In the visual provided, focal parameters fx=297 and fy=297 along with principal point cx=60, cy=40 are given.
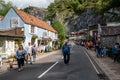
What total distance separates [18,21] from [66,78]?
32.6m

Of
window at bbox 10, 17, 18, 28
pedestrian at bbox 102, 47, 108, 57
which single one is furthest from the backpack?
window at bbox 10, 17, 18, 28

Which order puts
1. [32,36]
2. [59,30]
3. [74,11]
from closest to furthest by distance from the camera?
[32,36]
[59,30]
[74,11]

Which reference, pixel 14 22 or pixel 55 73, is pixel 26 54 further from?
pixel 14 22

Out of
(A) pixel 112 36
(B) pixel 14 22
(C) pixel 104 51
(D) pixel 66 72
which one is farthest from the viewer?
(B) pixel 14 22

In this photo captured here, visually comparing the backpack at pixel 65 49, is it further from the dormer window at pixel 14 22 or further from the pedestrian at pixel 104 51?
the dormer window at pixel 14 22

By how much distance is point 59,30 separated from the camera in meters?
86.4

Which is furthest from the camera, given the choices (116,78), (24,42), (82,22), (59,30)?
(82,22)

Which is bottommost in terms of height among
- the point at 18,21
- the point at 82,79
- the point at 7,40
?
the point at 82,79

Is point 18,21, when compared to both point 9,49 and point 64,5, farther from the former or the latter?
point 64,5

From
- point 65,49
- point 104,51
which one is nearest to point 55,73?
point 65,49

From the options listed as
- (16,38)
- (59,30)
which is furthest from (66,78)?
(59,30)

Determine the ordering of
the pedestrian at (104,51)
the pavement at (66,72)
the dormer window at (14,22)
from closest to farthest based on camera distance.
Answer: the pavement at (66,72)
the pedestrian at (104,51)
the dormer window at (14,22)

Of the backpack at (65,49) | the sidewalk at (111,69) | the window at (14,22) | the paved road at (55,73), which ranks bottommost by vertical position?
the paved road at (55,73)

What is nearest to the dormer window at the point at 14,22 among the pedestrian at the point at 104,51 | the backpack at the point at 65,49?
the pedestrian at the point at 104,51
